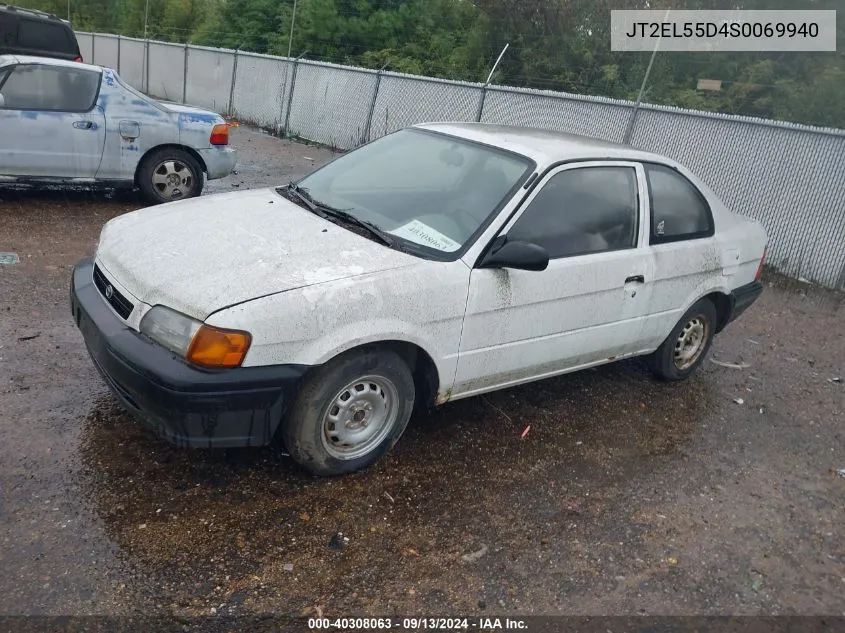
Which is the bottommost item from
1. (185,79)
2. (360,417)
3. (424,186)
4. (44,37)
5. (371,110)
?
(185,79)

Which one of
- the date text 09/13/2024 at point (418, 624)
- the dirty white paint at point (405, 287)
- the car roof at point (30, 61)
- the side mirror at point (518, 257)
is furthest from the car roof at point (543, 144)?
the car roof at point (30, 61)

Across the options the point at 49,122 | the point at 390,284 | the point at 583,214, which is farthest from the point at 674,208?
the point at 49,122

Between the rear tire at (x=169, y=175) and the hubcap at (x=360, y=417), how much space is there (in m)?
5.51

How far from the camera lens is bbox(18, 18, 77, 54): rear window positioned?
998cm

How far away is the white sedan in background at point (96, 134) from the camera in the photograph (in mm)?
7477

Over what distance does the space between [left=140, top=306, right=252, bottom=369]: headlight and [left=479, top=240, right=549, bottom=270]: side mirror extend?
1299mm

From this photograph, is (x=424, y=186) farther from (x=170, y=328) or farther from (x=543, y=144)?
(x=170, y=328)

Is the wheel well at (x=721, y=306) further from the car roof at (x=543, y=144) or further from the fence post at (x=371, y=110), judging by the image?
the fence post at (x=371, y=110)

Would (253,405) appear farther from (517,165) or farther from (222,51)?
(222,51)

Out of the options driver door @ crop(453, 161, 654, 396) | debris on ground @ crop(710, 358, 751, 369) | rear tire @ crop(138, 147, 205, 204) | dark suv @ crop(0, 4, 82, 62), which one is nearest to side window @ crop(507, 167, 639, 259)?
driver door @ crop(453, 161, 654, 396)

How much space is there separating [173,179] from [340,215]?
5067 mm

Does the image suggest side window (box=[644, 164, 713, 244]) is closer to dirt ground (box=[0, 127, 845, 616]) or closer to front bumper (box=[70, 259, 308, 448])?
dirt ground (box=[0, 127, 845, 616])

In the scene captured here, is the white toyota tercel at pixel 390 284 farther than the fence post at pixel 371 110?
No

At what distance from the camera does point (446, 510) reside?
3592 mm
